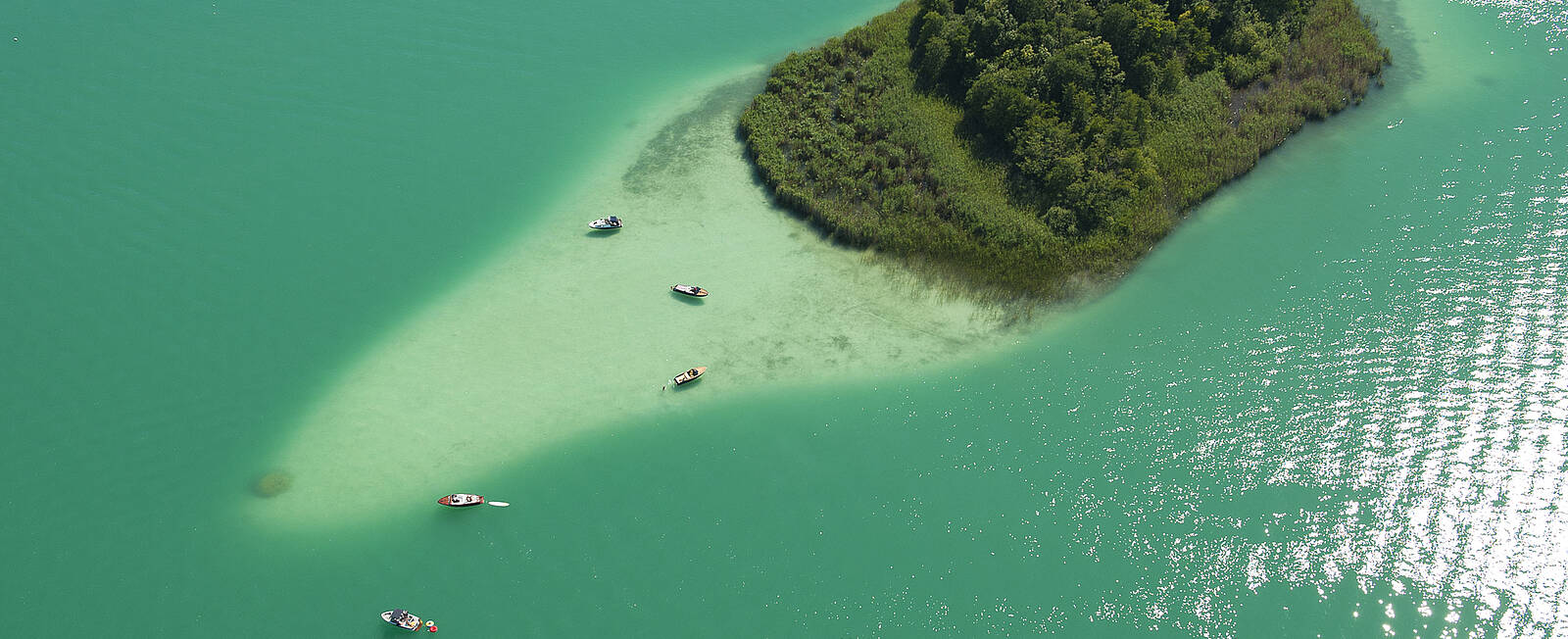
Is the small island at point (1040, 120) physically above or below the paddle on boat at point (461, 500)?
above

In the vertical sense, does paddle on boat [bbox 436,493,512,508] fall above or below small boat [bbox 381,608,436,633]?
above

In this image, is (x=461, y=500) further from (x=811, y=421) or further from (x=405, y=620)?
(x=811, y=421)

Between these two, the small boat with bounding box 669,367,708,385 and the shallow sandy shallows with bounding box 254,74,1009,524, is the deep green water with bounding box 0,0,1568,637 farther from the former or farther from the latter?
the small boat with bounding box 669,367,708,385

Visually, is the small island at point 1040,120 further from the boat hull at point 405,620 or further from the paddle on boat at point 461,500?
the boat hull at point 405,620

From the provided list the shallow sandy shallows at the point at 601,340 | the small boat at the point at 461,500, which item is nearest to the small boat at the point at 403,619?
the small boat at the point at 461,500

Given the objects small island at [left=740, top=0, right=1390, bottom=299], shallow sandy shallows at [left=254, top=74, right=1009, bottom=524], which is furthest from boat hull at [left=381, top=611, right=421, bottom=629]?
Answer: small island at [left=740, top=0, right=1390, bottom=299]

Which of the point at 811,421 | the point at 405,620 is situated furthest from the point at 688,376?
the point at 405,620
